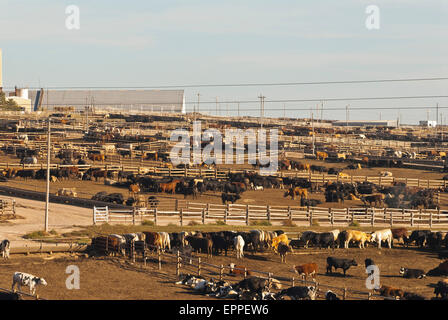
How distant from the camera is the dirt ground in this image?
2552cm

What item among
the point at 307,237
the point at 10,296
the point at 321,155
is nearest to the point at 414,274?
the point at 307,237

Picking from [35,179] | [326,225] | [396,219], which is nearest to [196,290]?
[326,225]

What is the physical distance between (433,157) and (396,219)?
62224 millimetres

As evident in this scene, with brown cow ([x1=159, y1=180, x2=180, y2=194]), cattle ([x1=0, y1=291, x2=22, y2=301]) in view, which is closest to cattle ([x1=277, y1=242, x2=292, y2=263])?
cattle ([x1=0, y1=291, x2=22, y2=301])

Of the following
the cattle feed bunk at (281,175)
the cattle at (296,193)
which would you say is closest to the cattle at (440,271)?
the cattle at (296,193)

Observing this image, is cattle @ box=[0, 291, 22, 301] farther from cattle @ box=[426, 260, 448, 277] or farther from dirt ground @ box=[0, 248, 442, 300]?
cattle @ box=[426, 260, 448, 277]

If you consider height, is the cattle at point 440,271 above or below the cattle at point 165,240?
below

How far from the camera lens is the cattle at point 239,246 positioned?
33.9 metres

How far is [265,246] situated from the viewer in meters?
35.8

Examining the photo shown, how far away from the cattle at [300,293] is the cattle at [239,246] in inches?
371

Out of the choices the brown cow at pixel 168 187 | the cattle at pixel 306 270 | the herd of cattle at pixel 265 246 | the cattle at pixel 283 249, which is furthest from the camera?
the brown cow at pixel 168 187

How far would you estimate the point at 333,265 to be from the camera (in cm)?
3047

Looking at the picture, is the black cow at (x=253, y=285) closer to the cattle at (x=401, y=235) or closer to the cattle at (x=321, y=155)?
the cattle at (x=401, y=235)
